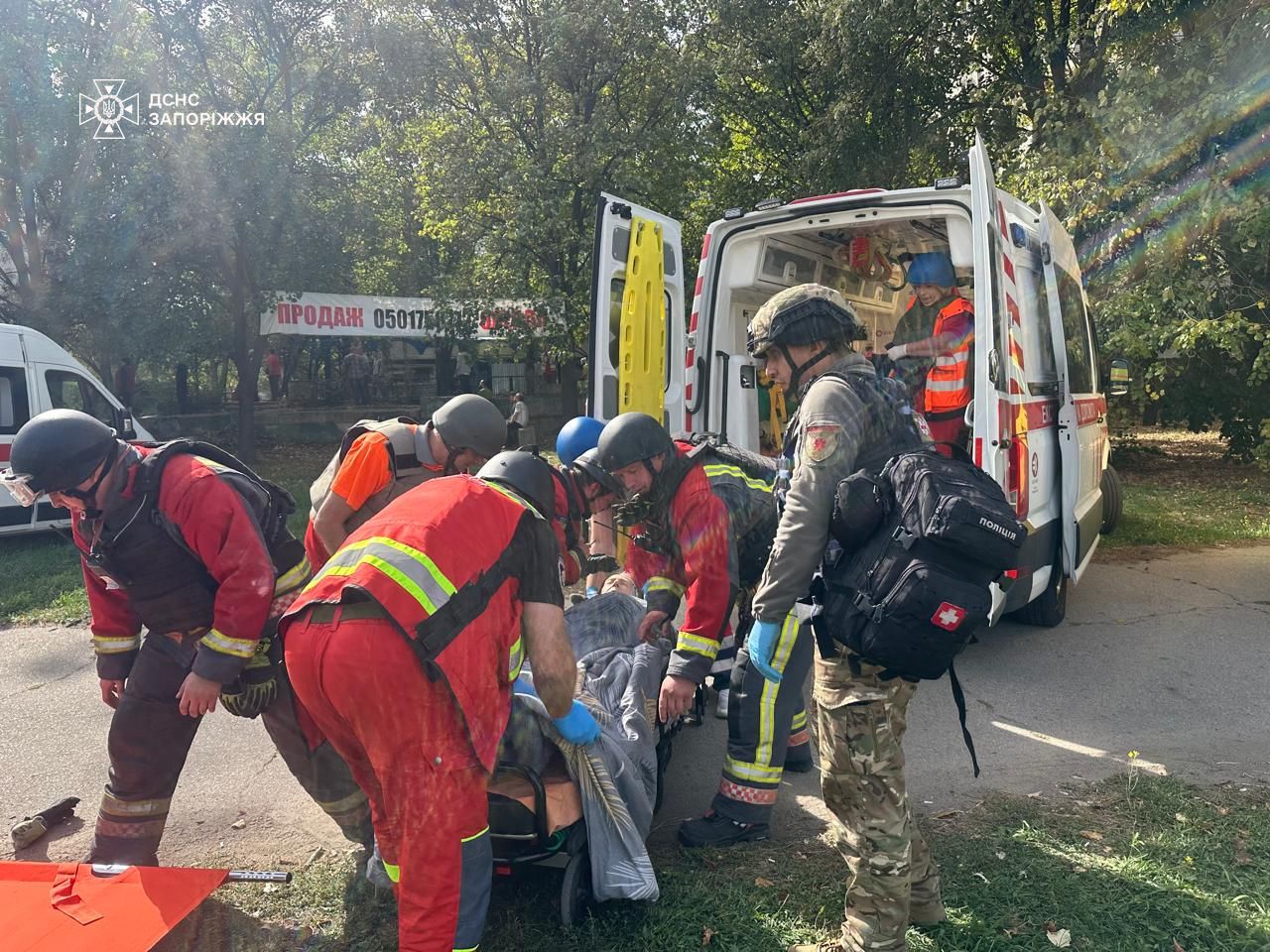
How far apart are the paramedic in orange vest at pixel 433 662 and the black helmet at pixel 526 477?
9 centimetres

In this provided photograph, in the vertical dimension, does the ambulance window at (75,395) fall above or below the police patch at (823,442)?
above

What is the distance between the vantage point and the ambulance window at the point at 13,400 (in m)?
8.49

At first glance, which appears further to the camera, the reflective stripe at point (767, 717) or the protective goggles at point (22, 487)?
the reflective stripe at point (767, 717)

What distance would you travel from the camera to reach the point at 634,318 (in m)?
5.11

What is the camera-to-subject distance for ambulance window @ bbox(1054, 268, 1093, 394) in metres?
5.34

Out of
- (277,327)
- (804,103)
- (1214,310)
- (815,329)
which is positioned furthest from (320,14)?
(815,329)

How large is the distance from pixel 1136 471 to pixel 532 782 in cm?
1217

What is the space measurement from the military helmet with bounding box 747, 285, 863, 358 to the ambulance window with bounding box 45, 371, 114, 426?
26.5 feet

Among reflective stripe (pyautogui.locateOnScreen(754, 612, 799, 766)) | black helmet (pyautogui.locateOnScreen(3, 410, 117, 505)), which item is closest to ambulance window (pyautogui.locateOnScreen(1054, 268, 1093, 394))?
reflective stripe (pyautogui.locateOnScreen(754, 612, 799, 766))

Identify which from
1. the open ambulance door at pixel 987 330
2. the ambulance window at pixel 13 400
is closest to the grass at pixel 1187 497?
the open ambulance door at pixel 987 330

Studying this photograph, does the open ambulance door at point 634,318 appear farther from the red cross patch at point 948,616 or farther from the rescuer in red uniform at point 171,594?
the red cross patch at point 948,616

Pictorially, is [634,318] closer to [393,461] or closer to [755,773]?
[393,461]

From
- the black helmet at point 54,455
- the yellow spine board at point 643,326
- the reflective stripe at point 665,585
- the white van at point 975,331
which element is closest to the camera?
the black helmet at point 54,455

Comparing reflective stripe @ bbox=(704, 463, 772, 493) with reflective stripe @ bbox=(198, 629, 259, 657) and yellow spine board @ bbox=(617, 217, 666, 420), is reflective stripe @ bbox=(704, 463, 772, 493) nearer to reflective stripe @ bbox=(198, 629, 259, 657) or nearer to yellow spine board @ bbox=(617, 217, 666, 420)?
yellow spine board @ bbox=(617, 217, 666, 420)
